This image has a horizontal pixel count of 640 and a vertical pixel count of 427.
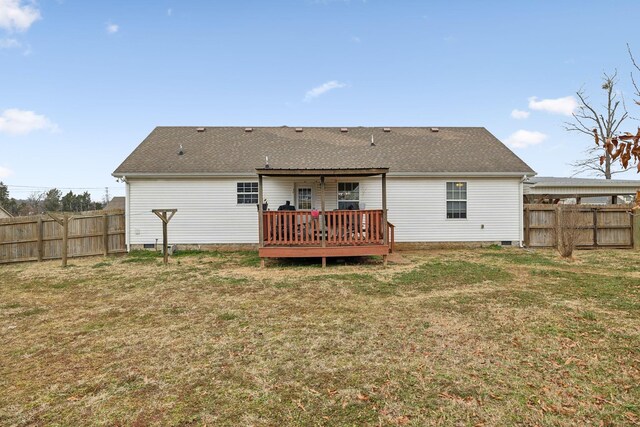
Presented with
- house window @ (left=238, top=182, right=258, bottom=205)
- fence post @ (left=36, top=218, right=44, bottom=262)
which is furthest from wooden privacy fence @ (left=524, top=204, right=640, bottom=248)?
fence post @ (left=36, top=218, right=44, bottom=262)

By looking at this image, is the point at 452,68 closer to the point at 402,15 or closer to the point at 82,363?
the point at 402,15

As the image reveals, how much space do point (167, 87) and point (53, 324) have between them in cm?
1535

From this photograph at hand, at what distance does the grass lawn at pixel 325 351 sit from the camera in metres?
2.63

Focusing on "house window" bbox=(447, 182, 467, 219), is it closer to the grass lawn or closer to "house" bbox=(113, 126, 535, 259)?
"house" bbox=(113, 126, 535, 259)

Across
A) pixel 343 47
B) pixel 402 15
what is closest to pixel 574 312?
pixel 402 15

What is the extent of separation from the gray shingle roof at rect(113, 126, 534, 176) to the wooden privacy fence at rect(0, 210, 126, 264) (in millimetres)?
2119

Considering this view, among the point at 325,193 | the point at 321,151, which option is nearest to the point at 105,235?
the point at 325,193

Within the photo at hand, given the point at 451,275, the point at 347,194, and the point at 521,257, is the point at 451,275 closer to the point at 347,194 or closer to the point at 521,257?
the point at 521,257

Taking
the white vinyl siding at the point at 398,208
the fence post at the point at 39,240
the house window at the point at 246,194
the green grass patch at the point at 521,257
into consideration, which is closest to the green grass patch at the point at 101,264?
the white vinyl siding at the point at 398,208

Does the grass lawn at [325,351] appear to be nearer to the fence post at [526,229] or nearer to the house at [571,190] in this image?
the fence post at [526,229]

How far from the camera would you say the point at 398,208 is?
12.0m

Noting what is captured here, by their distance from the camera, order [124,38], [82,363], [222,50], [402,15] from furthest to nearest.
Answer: [222,50] < [402,15] < [124,38] < [82,363]

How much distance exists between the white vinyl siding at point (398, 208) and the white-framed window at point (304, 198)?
0.53 feet

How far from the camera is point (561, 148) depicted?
2345 centimetres
